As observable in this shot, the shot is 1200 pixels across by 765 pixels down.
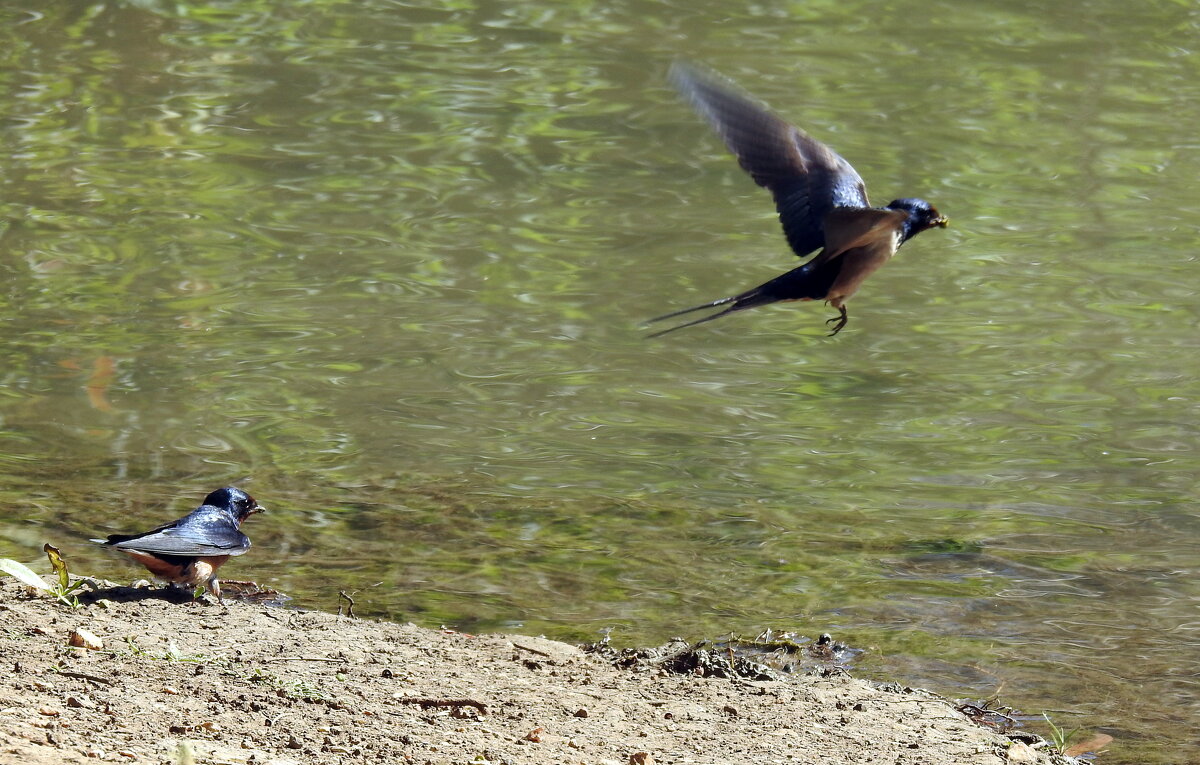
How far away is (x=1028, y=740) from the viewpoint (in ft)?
15.2

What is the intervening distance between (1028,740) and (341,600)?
90.8 inches

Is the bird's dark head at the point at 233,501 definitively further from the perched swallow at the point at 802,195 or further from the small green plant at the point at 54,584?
the perched swallow at the point at 802,195

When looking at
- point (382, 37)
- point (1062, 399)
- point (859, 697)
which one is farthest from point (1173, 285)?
point (382, 37)

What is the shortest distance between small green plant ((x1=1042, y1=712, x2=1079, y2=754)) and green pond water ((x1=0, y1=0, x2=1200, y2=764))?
75mm

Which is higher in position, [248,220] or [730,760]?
[730,760]

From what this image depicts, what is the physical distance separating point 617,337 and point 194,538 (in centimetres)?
375

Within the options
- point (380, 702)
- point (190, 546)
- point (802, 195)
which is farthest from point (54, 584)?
point (802, 195)

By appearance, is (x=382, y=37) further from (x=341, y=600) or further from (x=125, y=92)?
(x=341, y=600)

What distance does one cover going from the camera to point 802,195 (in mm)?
6035

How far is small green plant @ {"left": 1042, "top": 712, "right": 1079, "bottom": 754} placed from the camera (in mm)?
4590

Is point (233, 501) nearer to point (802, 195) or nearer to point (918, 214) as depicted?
point (802, 195)

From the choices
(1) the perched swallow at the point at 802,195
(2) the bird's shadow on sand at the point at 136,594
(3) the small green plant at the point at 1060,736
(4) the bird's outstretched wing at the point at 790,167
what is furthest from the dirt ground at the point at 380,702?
(4) the bird's outstretched wing at the point at 790,167

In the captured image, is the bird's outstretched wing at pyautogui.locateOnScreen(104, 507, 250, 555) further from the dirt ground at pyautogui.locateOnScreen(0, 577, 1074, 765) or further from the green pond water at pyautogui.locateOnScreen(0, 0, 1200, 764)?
the green pond water at pyautogui.locateOnScreen(0, 0, 1200, 764)

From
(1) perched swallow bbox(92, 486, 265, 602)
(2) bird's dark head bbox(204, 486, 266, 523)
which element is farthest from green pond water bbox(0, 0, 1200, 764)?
(1) perched swallow bbox(92, 486, 265, 602)
